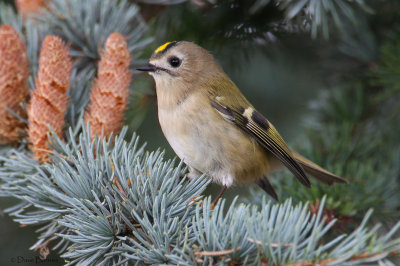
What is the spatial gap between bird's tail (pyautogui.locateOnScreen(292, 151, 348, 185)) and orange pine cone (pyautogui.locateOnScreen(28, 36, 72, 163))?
0.83m

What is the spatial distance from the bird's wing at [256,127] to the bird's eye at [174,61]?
19 centimetres

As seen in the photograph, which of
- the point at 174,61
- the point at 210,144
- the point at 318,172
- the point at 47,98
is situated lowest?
the point at 318,172

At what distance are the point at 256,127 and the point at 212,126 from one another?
0.21 meters

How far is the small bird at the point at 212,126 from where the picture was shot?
134 centimetres

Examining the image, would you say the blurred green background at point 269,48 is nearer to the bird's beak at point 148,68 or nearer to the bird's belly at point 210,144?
the bird's beak at point 148,68

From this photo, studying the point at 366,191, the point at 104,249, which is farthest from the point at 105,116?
the point at 366,191

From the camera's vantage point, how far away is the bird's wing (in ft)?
4.75

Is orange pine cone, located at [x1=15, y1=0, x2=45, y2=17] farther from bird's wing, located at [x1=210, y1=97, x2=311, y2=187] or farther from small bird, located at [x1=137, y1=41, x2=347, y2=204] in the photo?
bird's wing, located at [x1=210, y1=97, x2=311, y2=187]

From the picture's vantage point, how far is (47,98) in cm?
109

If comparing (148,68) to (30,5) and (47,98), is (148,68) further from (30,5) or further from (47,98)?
(30,5)

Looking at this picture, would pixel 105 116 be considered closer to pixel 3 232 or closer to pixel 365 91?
pixel 3 232

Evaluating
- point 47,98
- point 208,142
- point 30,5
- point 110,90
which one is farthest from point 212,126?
point 30,5

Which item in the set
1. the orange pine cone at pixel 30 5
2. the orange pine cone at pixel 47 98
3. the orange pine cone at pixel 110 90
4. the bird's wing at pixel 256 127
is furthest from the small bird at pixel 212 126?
the orange pine cone at pixel 30 5

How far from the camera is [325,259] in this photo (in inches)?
26.1
